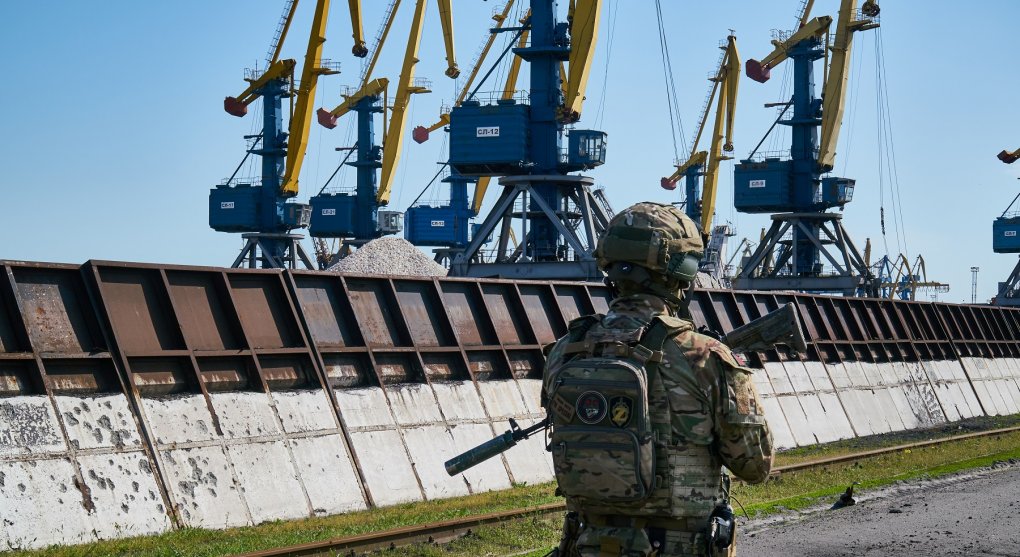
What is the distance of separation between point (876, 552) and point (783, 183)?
6311 cm

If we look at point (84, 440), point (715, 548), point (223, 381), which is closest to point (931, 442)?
point (223, 381)

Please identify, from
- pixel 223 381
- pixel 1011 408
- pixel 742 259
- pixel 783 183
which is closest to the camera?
pixel 223 381

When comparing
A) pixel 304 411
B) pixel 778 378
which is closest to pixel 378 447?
pixel 304 411

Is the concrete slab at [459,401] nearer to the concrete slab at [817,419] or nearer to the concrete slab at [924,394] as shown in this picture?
the concrete slab at [817,419]

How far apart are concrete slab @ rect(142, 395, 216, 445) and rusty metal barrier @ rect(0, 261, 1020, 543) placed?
2cm

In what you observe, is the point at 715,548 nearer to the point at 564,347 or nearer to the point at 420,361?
the point at 564,347

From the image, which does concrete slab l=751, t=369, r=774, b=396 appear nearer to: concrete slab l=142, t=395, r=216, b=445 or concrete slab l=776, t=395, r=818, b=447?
concrete slab l=776, t=395, r=818, b=447

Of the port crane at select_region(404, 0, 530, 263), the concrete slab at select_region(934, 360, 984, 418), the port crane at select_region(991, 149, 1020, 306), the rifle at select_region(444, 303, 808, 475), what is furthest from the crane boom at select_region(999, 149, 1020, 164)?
the rifle at select_region(444, 303, 808, 475)

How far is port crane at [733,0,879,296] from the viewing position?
7238 centimetres

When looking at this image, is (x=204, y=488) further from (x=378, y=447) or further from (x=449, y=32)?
(x=449, y=32)

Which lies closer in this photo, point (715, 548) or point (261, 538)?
point (715, 548)

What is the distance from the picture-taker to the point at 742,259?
139m

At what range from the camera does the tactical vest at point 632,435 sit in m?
5.30

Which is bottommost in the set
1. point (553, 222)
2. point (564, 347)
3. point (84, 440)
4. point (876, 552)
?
point (876, 552)
